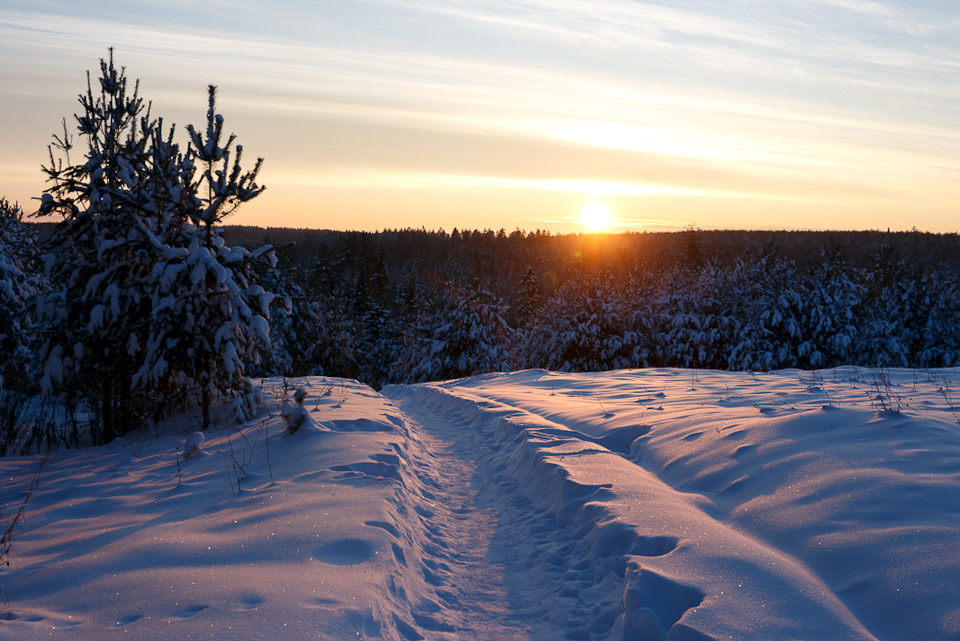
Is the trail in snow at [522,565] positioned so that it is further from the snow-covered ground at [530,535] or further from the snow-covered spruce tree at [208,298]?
the snow-covered spruce tree at [208,298]

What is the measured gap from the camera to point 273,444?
8.65 metres

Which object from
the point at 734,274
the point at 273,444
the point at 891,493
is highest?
the point at 734,274

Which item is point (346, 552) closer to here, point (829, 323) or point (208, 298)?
point (208, 298)

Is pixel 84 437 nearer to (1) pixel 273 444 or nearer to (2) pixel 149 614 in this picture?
(1) pixel 273 444

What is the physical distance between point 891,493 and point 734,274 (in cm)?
3844

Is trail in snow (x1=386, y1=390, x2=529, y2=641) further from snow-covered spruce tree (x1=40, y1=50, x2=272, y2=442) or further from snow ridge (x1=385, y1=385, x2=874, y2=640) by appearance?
snow-covered spruce tree (x1=40, y1=50, x2=272, y2=442)

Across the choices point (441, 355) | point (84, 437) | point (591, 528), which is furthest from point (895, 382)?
point (441, 355)

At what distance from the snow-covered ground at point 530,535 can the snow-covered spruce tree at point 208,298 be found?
7.68ft

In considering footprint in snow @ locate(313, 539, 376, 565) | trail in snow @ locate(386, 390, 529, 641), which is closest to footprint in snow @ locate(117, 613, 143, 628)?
footprint in snow @ locate(313, 539, 376, 565)

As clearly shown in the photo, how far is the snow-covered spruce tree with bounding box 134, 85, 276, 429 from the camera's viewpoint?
1082cm

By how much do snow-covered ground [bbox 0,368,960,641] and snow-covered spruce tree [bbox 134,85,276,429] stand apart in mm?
2340

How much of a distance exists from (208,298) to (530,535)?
8152mm

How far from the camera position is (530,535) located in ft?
19.6

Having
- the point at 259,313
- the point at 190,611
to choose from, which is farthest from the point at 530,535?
the point at 259,313
